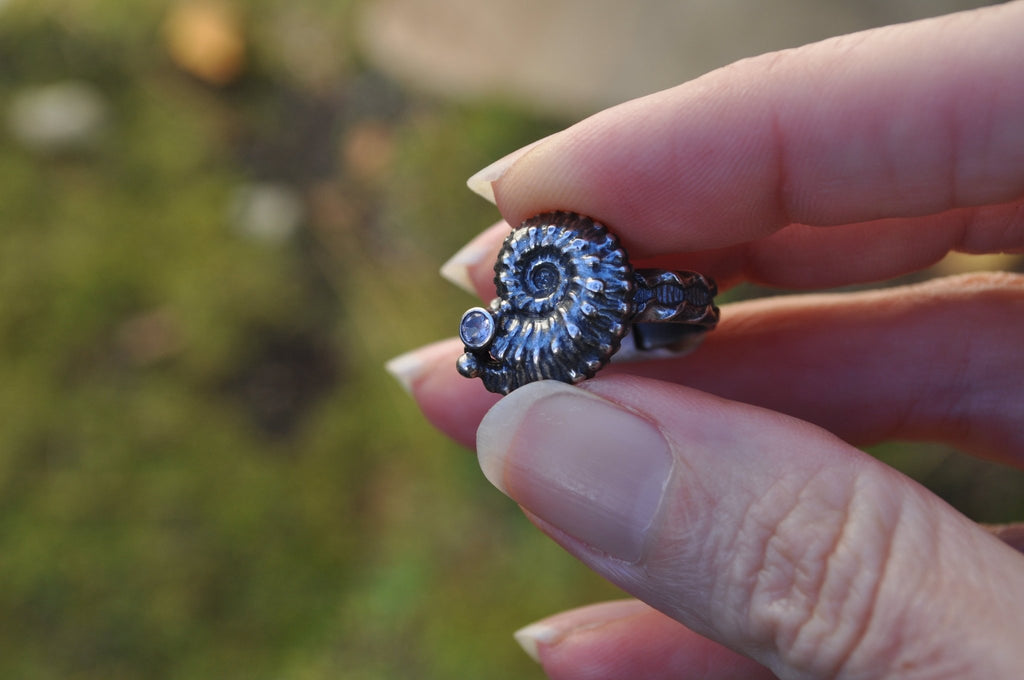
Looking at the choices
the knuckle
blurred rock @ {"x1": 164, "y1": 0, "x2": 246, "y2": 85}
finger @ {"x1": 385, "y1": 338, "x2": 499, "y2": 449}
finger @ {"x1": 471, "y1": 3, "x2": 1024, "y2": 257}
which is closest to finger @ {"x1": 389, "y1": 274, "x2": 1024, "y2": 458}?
finger @ {"x1": 385, "y1": 338, "x2": 499, "y2": 449}

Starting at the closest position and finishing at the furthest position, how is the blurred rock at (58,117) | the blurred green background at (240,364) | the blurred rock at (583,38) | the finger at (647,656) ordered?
the finger at (647,656), the blurred green background at (240,364), the blurred rock at (583,38), the blurred rock at (58,117)

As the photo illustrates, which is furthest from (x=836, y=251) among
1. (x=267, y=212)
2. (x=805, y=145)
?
(x=267, y=212)

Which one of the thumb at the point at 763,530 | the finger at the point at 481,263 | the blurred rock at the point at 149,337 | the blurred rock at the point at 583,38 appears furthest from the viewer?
the blurred rock at the point at 583,38

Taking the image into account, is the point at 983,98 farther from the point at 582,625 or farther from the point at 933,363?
the point at 582,625

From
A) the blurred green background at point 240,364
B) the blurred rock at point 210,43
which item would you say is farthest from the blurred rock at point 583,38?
the blurred rock at point 210,43

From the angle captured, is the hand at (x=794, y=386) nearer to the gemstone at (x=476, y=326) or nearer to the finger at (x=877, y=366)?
the finger at (x=877, y=366)
